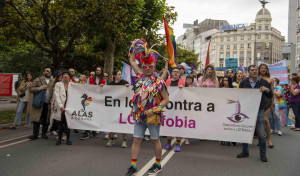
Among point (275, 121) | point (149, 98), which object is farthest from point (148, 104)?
point (275, 121)

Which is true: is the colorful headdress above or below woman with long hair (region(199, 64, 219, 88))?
above

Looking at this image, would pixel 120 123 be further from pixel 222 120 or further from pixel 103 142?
pixel 222 120

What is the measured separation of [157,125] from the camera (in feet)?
15.3

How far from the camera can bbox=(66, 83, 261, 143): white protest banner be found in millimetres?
6367

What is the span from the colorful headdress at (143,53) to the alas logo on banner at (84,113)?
2904 millimetres

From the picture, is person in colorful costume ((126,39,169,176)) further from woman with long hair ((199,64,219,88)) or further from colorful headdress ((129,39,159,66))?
woman with long hair ((199,64,219,88))

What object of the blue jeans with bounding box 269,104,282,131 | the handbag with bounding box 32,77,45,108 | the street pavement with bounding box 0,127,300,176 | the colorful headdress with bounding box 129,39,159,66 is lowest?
the street pavement with bounding box 0,127,300,176

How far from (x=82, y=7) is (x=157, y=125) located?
Result: 9481mm

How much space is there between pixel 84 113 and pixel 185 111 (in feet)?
8.29

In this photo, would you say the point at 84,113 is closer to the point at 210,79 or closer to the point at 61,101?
the point at 61,101

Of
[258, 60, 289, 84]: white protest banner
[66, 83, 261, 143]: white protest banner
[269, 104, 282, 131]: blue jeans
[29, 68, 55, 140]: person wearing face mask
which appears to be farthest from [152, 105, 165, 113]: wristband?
[258, 60, 289, 84]: white protest banner

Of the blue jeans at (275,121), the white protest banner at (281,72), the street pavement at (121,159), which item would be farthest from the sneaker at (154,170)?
the white protest banner at (281,72)

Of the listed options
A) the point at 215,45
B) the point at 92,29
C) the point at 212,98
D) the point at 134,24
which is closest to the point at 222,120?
the point at 212,98

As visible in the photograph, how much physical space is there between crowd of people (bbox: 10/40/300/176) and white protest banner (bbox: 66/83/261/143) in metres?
0.18
